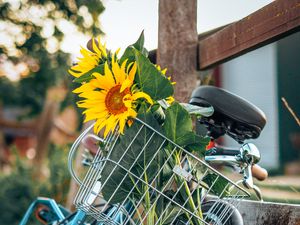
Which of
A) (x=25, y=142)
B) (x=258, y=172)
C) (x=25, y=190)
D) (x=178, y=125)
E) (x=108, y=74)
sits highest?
(x=108, y=74)

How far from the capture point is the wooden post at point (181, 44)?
8.77ft

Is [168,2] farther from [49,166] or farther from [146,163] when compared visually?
[49,166]

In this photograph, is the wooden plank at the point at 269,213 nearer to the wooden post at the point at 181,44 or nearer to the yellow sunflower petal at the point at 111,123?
the yellow sunflower petal at the point at 111,123

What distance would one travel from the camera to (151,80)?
143 centimetres

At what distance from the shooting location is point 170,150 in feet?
4.83

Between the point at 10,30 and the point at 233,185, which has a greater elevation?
the point at 10,30

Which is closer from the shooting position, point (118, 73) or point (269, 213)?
point (118, 73)

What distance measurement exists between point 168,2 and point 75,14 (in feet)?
13.6

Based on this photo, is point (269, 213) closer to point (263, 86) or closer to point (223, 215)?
point (223, 215)

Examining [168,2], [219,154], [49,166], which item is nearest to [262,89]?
[49,166]

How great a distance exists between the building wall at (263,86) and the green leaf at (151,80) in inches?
372

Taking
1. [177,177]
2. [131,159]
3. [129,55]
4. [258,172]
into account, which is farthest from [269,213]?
[129,55]

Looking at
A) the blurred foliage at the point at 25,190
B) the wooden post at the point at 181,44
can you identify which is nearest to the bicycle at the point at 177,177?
the wooden post at the point at 181,44

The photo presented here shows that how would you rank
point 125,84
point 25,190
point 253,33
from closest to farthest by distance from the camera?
point 125,84 → point 253,33 → point 25,190
